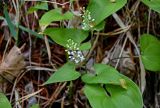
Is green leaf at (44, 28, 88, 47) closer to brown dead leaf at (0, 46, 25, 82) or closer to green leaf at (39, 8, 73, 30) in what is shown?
green leaf at (39, 8, 73, 30)

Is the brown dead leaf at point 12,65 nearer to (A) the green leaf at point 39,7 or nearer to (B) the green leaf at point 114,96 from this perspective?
(A) the green leaf at point 39,7

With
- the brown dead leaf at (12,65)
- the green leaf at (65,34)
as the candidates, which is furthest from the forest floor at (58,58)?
the green leaf at (65,34)

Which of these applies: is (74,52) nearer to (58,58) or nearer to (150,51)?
(58,58)

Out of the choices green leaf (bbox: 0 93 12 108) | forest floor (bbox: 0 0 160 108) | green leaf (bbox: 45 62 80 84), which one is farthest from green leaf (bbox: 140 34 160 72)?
green leaf (bbox: 0 93 12 108)

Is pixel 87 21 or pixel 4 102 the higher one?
pixel 87 21

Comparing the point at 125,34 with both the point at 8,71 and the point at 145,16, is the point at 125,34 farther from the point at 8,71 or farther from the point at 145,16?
the point at 8,71

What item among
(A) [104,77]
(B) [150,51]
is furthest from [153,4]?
(A) [104,77]
